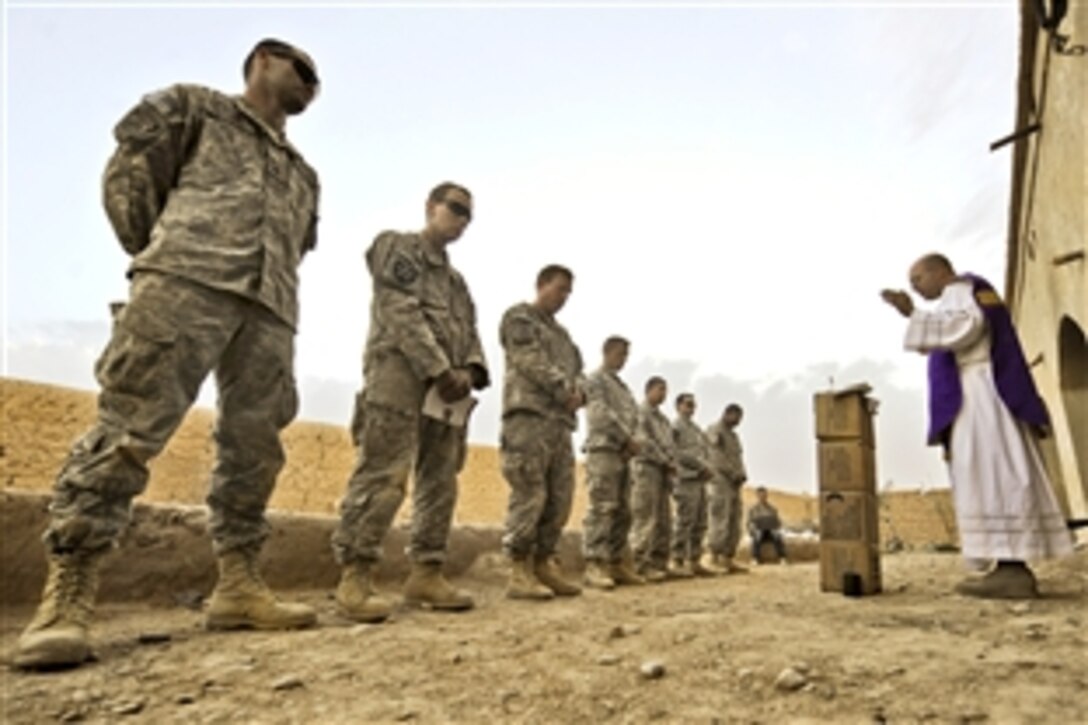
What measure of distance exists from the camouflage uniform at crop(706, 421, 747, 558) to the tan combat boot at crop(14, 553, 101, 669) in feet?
26.1

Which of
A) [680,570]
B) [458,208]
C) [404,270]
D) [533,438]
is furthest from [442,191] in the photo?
[680,570]

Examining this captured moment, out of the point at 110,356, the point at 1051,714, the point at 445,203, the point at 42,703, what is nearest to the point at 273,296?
the point at 110,356

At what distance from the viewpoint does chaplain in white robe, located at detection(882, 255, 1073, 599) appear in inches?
144

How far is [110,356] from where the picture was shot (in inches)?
100

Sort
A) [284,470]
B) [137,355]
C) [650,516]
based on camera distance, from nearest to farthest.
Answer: [137,355]
[650,516]
[284,470]

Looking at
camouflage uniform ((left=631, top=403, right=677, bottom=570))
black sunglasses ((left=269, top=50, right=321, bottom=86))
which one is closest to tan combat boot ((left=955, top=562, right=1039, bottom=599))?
camouflage uniform ((left=631, top=403, right=677, bottom=570))

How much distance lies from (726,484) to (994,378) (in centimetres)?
589

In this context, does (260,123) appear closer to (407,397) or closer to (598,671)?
(407,397)

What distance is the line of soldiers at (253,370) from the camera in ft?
8.03

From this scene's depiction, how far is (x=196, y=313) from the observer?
2.67 m

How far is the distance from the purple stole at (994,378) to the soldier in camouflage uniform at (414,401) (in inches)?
102

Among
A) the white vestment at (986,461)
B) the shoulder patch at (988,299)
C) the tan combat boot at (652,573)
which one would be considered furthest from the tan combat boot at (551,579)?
the shoulder patch at (988,299)

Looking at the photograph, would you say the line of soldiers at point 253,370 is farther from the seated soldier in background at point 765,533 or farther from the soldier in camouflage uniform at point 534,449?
the seated soldier in background at point 765,533

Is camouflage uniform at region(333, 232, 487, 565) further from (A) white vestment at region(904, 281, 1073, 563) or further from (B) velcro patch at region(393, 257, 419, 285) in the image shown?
(A) white vestment at region(904, 281, 1073, 563)
